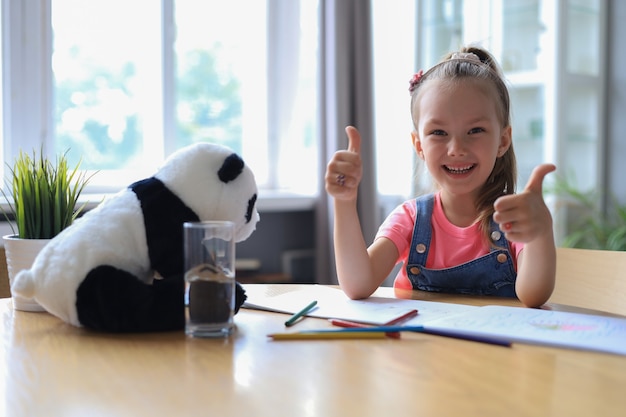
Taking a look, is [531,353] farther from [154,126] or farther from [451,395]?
[154,126]

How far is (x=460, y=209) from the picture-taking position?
57.8 inches

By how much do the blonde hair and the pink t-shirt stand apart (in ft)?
0.11

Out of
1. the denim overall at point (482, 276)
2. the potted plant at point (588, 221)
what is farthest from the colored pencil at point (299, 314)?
the potted plant at point (588, 221)

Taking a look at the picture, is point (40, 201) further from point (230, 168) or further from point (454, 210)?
point (454, 210)

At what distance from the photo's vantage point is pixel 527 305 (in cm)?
112

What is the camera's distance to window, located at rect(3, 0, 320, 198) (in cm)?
258

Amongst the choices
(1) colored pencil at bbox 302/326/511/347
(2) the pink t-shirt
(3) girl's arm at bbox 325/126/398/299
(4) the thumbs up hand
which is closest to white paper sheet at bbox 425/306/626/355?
(1) colored pencil at bbox 302/326/511/347

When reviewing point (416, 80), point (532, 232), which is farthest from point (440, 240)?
point (532, 232)

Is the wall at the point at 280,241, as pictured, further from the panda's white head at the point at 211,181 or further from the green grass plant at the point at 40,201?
the panda's white head at the point at 211,181

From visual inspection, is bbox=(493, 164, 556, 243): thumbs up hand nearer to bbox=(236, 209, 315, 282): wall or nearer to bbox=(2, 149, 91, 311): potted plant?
bbox=(2, 149, 91, 311): potted plant

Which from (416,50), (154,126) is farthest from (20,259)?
(416,50)

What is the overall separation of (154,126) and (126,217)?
7.05 feet

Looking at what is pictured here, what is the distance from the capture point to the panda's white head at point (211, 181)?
93 centimetres

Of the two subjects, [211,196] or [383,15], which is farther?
[383,15]
